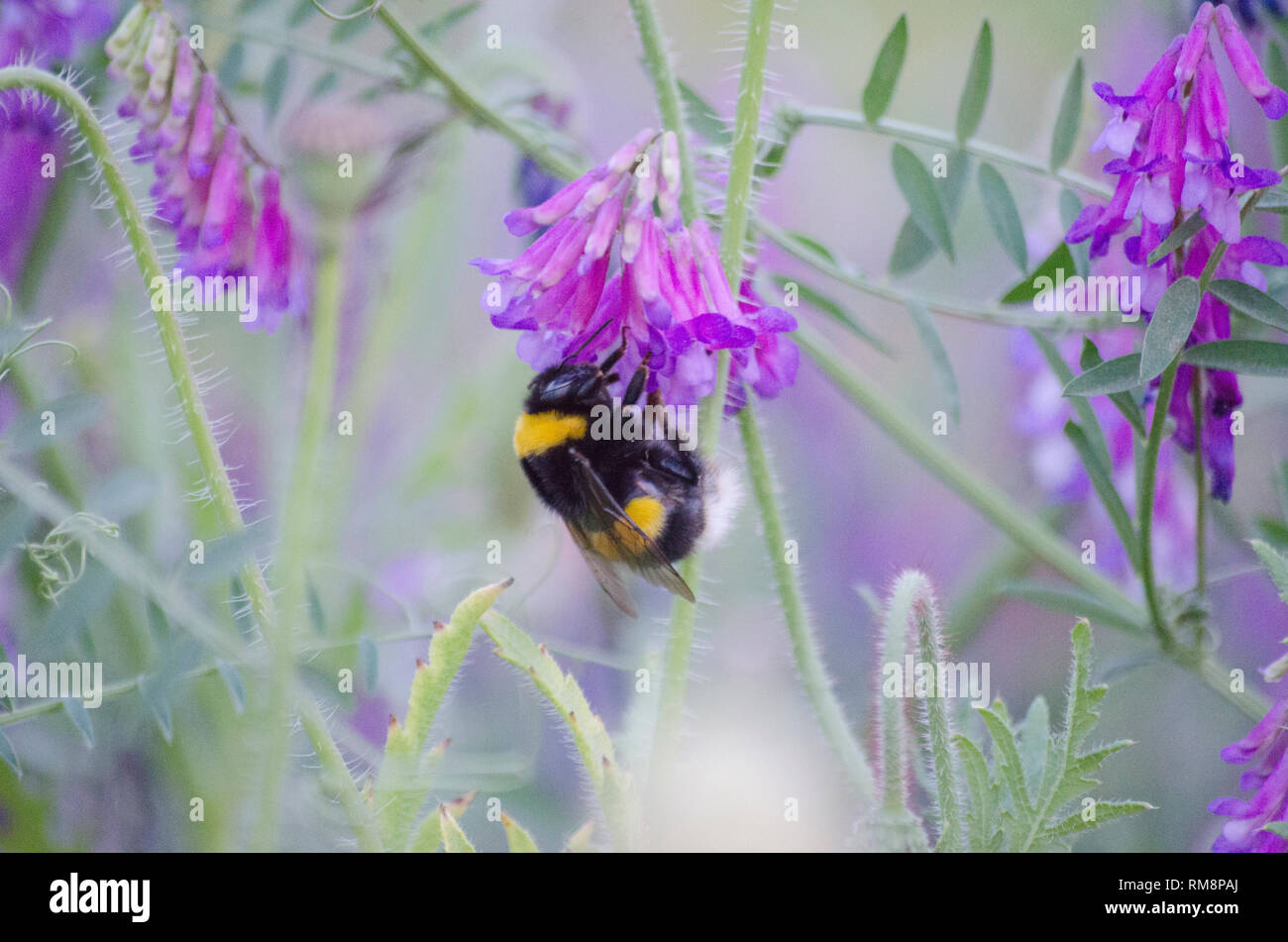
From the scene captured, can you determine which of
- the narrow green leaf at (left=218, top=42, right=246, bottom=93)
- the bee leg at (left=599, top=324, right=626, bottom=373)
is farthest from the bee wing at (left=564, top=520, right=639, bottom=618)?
the narrow green leaf at (left=218, top=42, right=246, bottom=93)

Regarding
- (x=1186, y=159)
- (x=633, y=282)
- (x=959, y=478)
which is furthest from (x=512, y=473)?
(x=1186, y=159)

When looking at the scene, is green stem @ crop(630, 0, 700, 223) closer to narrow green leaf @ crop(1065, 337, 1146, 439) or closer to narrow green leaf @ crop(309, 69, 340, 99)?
narrow green leaf @ crop(1065, 337, 1146, 439)

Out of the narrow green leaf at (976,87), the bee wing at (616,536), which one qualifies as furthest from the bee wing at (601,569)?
the narrow green leaf at (976,87)

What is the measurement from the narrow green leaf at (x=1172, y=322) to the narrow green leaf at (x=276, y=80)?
0.59m

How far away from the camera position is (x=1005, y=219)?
692 millimetres

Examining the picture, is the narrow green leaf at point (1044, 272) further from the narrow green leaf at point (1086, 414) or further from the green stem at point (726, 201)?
the green stem at point (726, 201)

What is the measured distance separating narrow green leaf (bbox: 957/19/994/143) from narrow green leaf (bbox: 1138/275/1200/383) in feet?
0.62

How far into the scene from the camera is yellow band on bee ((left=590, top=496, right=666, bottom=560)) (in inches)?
24.4

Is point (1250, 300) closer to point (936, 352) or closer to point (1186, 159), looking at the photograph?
point (1186, 159)

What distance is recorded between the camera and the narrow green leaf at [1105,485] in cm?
64

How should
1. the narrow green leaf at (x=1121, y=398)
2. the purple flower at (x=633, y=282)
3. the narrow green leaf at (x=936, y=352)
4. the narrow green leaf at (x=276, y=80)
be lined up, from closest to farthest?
the purple flower at (x=633, y=282), the narrow green leaf at (x=1121, y=398), the narrow green leaf at (x=936, y=352), the narrow green leaf at (x=276, y=80)

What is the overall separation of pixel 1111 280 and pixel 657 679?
1.12 ft

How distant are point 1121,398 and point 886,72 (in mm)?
224
